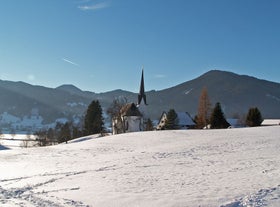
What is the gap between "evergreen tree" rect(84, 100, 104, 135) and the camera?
240ft

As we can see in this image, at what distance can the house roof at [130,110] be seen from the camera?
7681cm

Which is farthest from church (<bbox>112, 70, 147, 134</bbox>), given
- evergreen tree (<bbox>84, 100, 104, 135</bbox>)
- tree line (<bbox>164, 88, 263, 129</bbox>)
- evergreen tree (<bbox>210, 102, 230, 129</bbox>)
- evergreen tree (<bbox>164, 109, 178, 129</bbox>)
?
evergreen tree (<bbox>210, 102, 230, 129</bbox>)

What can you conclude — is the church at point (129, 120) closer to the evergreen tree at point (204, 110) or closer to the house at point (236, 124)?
the evergreen tree at point (204, 110)

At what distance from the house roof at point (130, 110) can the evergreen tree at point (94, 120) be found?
5.56 meters

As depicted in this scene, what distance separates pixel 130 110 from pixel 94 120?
8.41m

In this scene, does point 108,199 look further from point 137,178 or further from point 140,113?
point 140,113

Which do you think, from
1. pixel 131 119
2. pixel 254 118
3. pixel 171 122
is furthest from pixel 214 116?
pixel 131 119

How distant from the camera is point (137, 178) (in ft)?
52.3

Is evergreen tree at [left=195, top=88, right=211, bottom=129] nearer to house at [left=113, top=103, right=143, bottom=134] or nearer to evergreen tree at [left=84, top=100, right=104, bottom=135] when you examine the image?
house at [left=113, top=103, right=143, bottom=134]

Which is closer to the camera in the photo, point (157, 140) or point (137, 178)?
point (137, 178)

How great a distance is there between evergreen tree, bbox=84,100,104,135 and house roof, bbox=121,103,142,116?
5.56m

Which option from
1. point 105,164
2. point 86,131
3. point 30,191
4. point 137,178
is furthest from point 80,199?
point 86,131

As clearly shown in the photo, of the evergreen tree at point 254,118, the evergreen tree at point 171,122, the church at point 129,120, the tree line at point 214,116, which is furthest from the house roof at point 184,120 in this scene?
the evergreen tree at point 254,118

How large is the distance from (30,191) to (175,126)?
6485 centimetres
